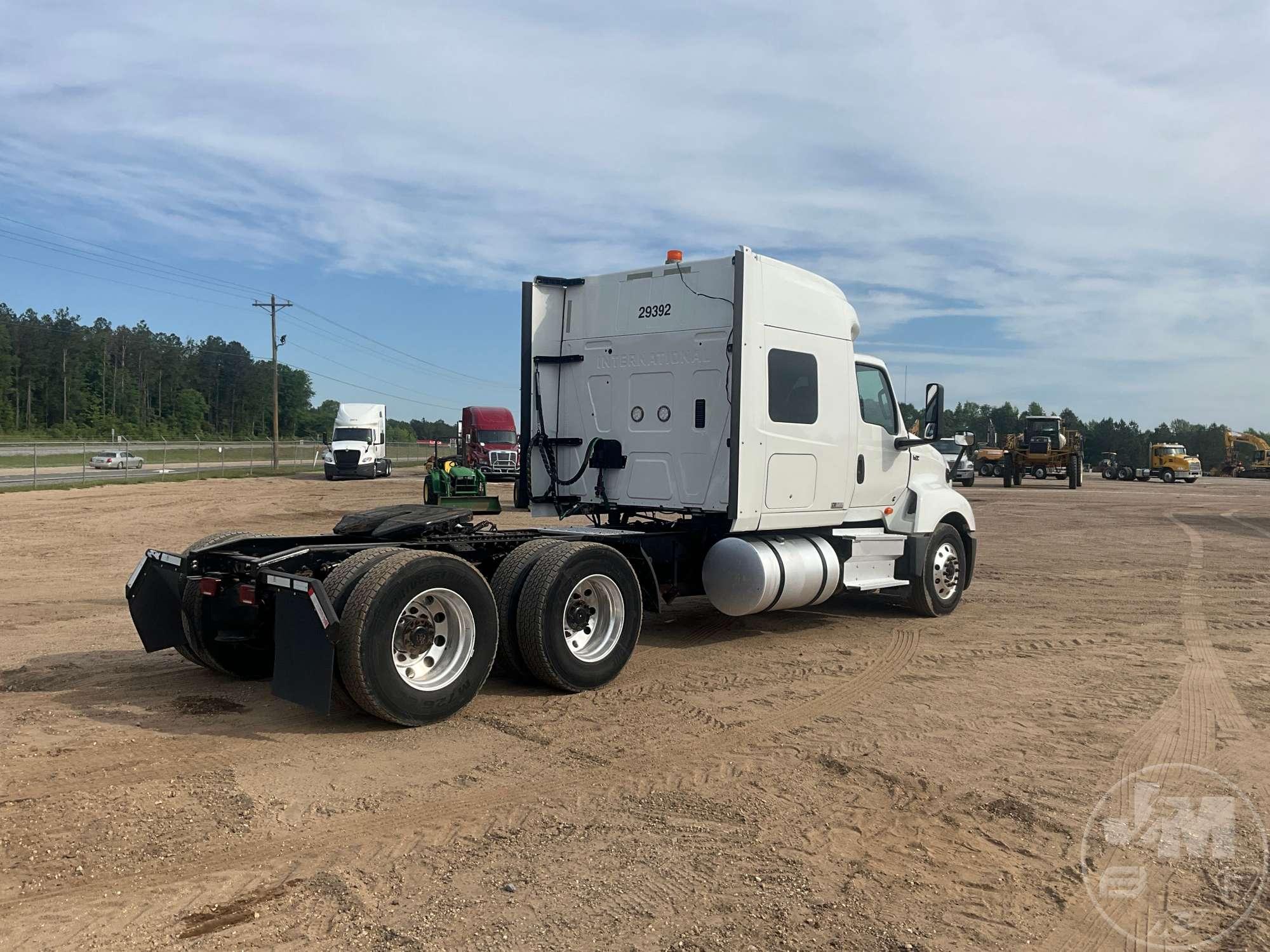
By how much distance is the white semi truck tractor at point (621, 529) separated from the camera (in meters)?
5.81

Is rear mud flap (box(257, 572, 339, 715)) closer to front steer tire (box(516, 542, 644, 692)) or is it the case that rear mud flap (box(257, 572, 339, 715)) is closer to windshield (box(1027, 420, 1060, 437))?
front steer tire (box(516, 542, 644, 692))

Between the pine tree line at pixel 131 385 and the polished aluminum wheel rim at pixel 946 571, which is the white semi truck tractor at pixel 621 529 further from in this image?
the pine tree line at pixel 131 385

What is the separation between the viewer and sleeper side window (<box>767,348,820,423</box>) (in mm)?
8125

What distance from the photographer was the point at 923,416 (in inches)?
394

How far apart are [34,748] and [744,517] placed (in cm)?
528

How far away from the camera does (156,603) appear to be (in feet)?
22.1

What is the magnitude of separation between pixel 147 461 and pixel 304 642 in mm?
→ 54806

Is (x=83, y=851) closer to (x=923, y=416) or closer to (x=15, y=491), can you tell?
(x=923, y=416)

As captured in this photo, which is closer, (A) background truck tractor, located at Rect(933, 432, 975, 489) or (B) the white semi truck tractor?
(B) the white semi truck tractor

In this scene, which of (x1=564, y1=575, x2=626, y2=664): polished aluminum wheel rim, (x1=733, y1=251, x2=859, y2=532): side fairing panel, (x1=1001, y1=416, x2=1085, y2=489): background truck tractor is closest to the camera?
(x1=564, y1=575, x2=626, y2=664): polished aluminum wheel rim

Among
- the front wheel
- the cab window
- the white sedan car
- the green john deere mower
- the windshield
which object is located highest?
the windshield

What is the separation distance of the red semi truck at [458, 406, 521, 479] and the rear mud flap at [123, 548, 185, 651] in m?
29.7

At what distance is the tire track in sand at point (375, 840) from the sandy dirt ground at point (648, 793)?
0.05 feet

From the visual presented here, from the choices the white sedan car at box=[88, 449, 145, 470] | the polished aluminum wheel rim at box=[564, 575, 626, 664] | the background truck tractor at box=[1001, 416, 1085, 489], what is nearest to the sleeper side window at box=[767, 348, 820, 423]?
the polished aluminum wheel rim at box=[564, 575, 626, 664]
